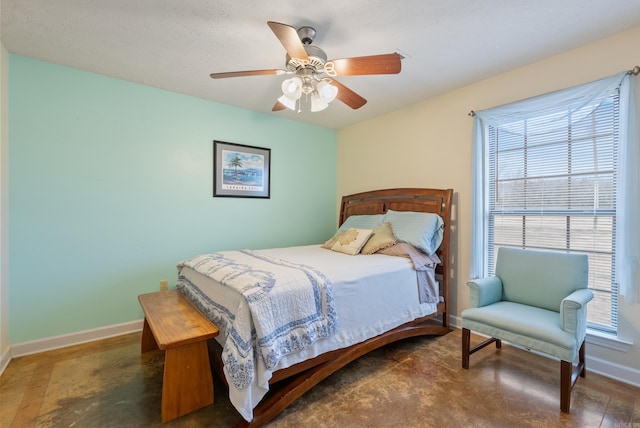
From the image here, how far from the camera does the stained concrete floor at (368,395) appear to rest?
1.66 m

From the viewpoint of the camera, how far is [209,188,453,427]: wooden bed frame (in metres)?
1.69

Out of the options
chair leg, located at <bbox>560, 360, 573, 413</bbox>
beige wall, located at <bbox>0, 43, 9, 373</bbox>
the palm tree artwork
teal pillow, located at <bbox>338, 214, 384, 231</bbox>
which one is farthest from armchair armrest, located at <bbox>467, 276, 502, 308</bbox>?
beige wall, located at <bbox>0, 43, 9, 373</bbox>

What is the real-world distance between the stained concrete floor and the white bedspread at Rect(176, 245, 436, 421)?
31cm

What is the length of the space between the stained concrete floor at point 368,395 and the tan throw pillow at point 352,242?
978mm

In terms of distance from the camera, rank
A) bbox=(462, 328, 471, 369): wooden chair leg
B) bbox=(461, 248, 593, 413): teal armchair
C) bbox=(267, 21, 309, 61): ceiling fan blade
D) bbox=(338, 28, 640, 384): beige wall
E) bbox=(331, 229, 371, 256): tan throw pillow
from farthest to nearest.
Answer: bbox=(331, 229, 371, 256): tan throw pillow
bbox=(462, 328, 471, 369): wooden chair leg
bbox=(338, 28, 640, 384): beige wall
bbox=(461, 248, 593, 413): teal armchair
bbox=(267, 21, 309, 61): ceiling fan blade

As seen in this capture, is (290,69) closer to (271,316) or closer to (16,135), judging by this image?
(271,316)

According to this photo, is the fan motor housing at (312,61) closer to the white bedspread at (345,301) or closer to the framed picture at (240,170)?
the white bedspread at (345,301)

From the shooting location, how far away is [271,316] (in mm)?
1604

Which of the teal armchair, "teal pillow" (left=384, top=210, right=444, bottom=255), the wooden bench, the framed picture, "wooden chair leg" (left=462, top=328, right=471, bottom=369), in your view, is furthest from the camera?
the framed picture

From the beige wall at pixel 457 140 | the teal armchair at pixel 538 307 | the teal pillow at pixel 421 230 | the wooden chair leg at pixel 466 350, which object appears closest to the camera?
the teal armchair at pixel 538 307

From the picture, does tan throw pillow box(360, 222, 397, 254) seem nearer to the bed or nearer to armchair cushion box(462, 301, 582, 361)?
the bed

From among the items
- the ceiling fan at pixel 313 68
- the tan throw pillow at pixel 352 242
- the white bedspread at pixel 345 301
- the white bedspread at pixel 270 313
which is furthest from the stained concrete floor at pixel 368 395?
the ceiling fan at pixel 313 68

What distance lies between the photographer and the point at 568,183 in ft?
7.74

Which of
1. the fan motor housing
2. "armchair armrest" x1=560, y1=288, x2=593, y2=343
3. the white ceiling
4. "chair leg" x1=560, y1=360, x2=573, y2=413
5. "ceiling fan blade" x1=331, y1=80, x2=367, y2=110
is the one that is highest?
the white ceiling
